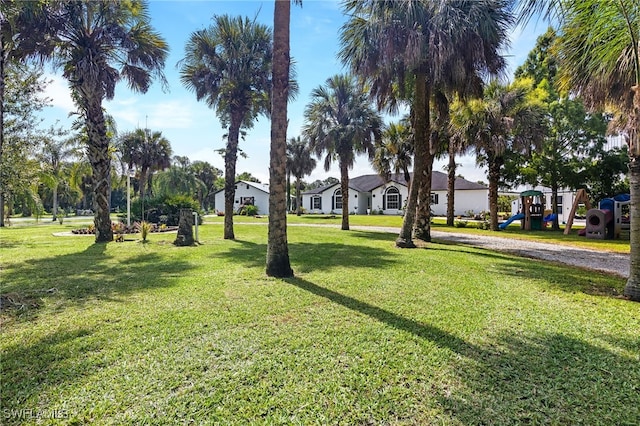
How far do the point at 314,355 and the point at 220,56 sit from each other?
13.3m

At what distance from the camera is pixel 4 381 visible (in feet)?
9.02

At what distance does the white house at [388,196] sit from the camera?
38.0 meters

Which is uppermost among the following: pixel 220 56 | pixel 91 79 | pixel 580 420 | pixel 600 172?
pixel 220 56

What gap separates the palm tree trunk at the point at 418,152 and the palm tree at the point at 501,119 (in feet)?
22.5

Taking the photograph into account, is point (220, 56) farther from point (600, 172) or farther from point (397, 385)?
point (600, 172)

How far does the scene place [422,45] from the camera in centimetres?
1002

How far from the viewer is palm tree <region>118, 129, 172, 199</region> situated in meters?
32.7

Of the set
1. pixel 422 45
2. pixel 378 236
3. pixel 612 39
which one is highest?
pixel 422 45

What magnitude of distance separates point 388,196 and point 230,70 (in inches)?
1204

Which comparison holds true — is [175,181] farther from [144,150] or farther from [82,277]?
[82,277]

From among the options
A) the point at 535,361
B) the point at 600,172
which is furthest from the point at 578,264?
the point at 600,172

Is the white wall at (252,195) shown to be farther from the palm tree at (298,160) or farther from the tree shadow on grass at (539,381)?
the tree shadow on grass at (539,381)

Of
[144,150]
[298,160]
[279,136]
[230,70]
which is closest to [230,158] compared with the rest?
[230,70]

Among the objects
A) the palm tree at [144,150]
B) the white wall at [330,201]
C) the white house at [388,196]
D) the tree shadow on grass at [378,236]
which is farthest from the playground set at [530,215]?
the palm tree at [144,150]
